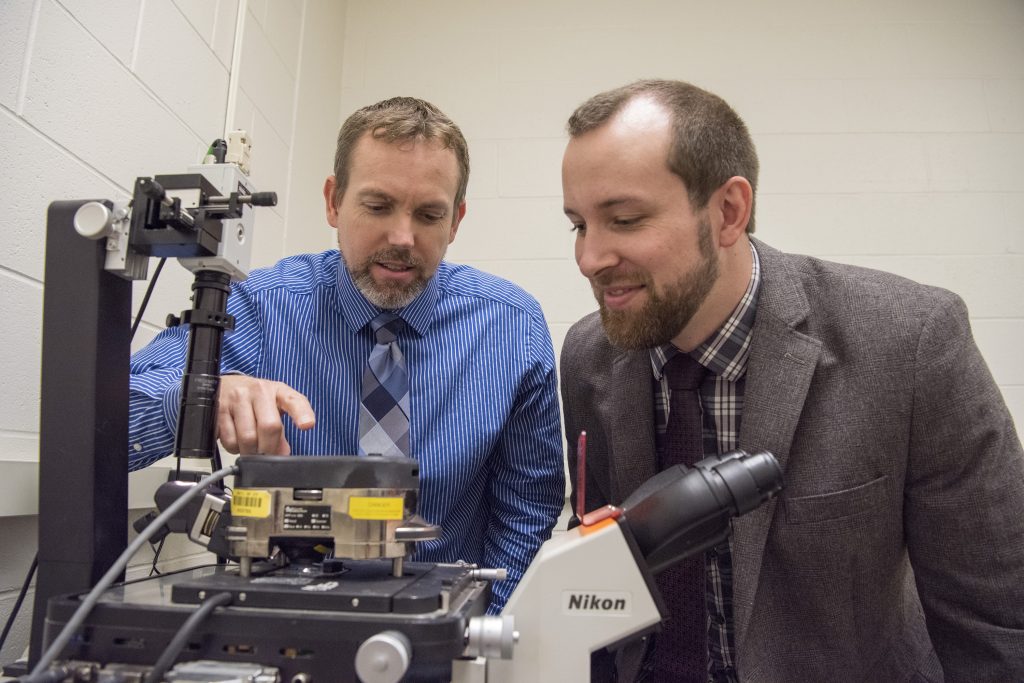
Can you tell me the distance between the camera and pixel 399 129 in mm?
1199

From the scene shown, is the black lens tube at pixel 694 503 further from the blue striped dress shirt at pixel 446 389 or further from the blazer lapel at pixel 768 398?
the blue striped dress shirt at pixel 446 389

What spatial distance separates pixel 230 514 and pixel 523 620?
31 cm

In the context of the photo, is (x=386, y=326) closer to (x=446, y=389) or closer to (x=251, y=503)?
(x=446, y=389)

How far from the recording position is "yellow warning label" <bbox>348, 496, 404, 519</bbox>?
574mm

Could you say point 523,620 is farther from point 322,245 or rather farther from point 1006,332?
point 1006,332

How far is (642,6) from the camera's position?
2.37m

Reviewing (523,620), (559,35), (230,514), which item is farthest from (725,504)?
(559,35)

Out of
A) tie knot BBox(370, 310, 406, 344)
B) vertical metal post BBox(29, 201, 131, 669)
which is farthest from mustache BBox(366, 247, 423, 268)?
vertical metal post BBox(29, 201, 131, 669)

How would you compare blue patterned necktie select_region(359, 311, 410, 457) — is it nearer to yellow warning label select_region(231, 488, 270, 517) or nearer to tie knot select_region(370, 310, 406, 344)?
tie knot select_region(370, 310, 406, 344)

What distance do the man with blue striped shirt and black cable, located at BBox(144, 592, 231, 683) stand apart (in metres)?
0.65

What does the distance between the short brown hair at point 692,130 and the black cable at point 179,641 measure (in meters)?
0.89

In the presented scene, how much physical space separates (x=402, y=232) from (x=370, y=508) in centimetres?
72

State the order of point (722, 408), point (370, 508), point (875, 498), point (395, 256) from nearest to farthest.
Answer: point (370, 508) < point (875, 498) < point (722, 408) < point (395, 256)

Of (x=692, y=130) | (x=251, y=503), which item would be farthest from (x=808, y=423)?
(x=251, y=503)
